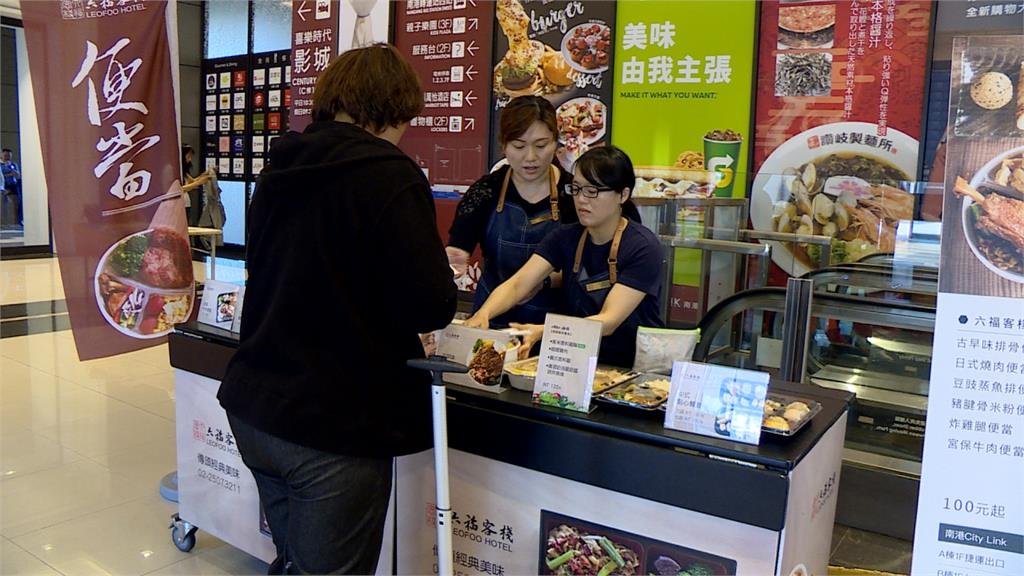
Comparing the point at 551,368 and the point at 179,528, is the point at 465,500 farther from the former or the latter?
the point at 179,528

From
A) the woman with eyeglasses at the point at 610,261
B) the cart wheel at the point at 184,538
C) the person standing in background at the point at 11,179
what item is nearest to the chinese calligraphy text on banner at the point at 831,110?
the woman with eyeglasses at the point at 610,261

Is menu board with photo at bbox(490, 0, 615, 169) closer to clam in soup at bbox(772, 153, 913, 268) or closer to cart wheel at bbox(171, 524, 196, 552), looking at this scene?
clam in soup at bbox(772, 153, 913, 268)

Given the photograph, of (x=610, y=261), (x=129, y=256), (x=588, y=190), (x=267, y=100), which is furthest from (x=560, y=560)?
(x=267, y=100)

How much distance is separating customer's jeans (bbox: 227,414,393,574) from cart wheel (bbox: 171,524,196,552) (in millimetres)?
1339

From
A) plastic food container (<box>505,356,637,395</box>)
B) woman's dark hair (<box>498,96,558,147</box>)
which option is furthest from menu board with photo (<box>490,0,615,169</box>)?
plastic food container (<box>505,356,637,395</box>)

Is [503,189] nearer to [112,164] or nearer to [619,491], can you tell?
[619,491]

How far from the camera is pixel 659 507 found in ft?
5.66

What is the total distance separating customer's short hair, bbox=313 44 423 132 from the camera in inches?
66.3

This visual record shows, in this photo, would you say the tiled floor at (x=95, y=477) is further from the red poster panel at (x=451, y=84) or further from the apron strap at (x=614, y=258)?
the red poster panel at (x=451, y=84)

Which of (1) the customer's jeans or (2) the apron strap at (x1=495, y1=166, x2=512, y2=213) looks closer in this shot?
(1) the customer's jeans

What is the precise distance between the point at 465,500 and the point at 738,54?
386cm

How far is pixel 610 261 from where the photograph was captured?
2441mm

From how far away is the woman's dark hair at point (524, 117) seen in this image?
2.67m

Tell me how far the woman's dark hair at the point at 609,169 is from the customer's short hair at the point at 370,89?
78cm
